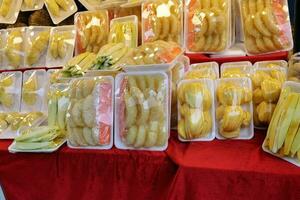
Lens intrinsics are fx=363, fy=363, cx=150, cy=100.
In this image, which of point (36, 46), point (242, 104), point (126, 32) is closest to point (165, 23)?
point (126, 32)

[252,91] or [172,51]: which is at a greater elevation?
[172,51]

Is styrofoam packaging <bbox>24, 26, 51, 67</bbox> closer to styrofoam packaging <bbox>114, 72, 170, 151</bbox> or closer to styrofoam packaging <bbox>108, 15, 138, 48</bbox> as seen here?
styrofoam packaging <bbox>108, 15, 138, 48</bbox>

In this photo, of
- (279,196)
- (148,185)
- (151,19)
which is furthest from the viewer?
(151,19)

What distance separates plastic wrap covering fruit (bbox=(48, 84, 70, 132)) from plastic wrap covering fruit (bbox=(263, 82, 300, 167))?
35.4 inches

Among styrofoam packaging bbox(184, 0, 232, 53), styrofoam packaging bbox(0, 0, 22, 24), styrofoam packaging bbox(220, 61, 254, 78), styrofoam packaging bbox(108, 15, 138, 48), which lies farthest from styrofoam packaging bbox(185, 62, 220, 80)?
styrofoam packaging bbox(0, 0, 22, 24)

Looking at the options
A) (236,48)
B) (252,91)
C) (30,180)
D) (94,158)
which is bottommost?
(30,180)

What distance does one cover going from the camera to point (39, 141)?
1.56 m

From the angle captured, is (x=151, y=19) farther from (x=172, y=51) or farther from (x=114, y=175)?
(x=114, y=175)

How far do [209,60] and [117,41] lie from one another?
0.53m

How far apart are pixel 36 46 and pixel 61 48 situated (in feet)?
0.58

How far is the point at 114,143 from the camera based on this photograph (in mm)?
1521

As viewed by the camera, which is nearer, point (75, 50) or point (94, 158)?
point (94, 158)

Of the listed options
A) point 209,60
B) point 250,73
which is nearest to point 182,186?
point 250,73

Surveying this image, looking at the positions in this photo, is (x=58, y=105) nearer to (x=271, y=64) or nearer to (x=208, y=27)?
(x=208, y=27)
